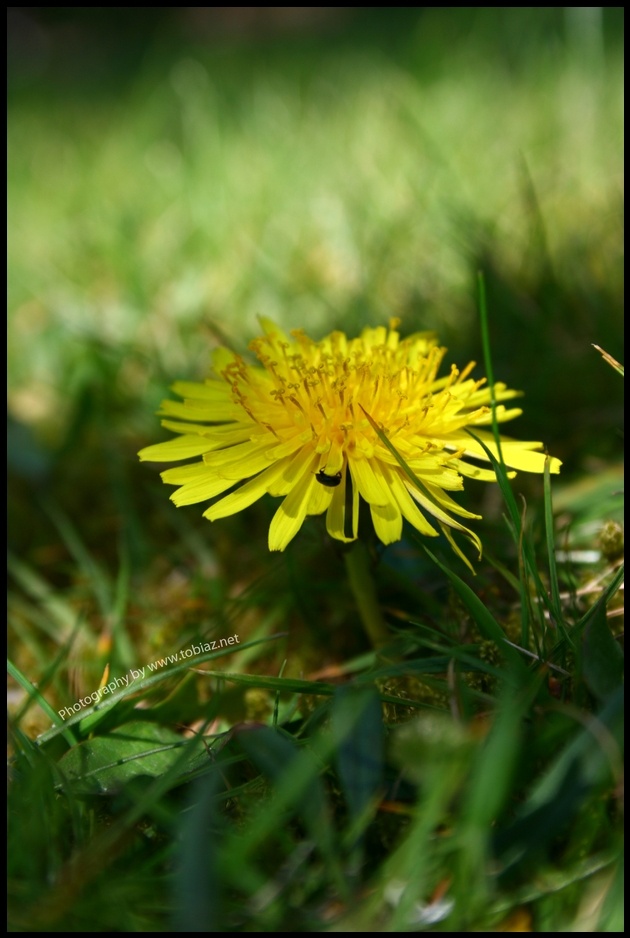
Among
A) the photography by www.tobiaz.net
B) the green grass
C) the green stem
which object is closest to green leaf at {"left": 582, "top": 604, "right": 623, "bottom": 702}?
the green grass

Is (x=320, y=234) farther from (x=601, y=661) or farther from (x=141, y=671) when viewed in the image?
(x=601, y=661)

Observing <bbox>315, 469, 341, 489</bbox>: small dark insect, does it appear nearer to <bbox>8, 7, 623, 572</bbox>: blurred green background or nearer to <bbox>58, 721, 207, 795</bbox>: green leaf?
<bbox>58, 721, 207, 795</bbox>: green leaf

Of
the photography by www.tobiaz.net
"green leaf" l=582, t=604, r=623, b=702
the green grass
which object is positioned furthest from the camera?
the photography by www.tobiaz.net

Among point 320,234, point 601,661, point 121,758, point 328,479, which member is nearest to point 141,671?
point 121,758

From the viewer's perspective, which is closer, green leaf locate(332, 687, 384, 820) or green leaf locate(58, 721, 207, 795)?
green leaf locate(332, 687, 384, 820)

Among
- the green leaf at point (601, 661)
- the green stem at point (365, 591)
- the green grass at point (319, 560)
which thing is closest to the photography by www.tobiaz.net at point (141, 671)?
the green grass at point (319, 560)

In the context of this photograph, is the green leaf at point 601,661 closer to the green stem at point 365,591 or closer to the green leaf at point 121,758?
the green stem at point 365,591
